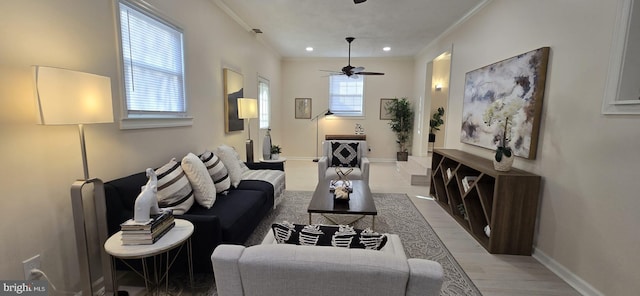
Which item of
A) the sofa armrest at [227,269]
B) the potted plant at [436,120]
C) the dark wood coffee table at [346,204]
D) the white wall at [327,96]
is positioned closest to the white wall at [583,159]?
the dark wood coffee table at [346,204]

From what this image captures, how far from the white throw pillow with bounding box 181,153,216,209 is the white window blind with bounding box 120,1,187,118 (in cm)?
61

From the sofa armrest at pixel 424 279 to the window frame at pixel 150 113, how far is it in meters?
2.34

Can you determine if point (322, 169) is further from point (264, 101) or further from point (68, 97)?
point (68, 97)

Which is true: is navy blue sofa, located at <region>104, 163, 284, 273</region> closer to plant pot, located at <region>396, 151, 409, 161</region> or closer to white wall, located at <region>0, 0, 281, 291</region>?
white wall, located at <region>0, 0, 281, 291</region>

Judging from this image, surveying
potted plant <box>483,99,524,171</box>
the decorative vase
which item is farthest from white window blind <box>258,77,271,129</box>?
the decorative vase

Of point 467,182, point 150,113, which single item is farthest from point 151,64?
point 467,182

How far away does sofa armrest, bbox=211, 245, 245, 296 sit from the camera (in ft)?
3.19

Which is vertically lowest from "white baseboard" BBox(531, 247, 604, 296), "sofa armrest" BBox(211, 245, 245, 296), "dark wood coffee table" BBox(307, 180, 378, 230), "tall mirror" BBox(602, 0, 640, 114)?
"white baseboard" BBox(531, 247, 604, 296)

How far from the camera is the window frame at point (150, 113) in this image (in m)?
2.11

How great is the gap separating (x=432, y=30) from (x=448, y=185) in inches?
112

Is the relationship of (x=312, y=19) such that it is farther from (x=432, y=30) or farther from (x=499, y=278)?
(x=499, y=278)

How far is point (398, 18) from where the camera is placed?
4.12m

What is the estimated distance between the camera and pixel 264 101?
591 cm

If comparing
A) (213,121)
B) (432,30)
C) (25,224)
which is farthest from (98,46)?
(432,30)
